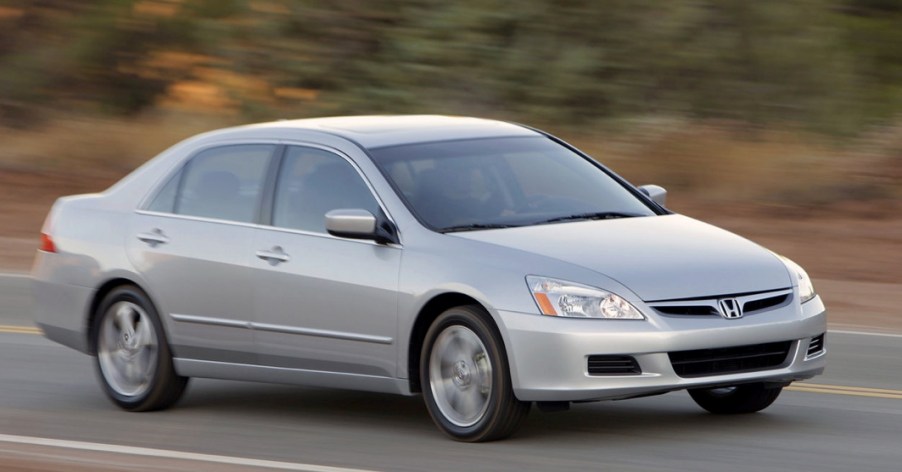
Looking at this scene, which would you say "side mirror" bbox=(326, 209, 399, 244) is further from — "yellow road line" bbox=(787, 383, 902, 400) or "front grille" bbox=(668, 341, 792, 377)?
"yellow road line" bbox=(787, 383, 902, 400)

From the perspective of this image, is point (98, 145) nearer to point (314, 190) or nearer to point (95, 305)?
point (95, 305)

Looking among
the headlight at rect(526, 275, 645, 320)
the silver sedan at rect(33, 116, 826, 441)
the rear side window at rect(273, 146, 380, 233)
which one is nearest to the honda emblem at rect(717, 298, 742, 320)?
the silver sedan at rect(33, 116, 826, 441)

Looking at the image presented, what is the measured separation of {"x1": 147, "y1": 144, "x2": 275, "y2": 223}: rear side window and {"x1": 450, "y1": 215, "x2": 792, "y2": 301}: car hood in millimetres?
1508

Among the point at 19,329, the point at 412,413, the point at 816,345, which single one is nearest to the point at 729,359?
the point at 816,345

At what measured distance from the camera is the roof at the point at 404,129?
27.9 ft

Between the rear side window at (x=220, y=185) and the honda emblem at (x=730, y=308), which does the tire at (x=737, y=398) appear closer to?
the honda emblem at (x=730, y=308)

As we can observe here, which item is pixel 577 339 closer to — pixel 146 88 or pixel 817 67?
pixel 817 67

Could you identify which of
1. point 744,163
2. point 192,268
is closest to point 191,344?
point 192,268

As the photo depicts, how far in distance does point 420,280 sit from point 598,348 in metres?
0.94

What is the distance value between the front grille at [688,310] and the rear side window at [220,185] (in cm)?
238

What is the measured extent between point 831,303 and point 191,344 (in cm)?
659

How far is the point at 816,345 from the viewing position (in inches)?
308

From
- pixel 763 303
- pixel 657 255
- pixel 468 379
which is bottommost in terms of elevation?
pixel 468 379

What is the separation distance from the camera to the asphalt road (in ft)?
23.6
